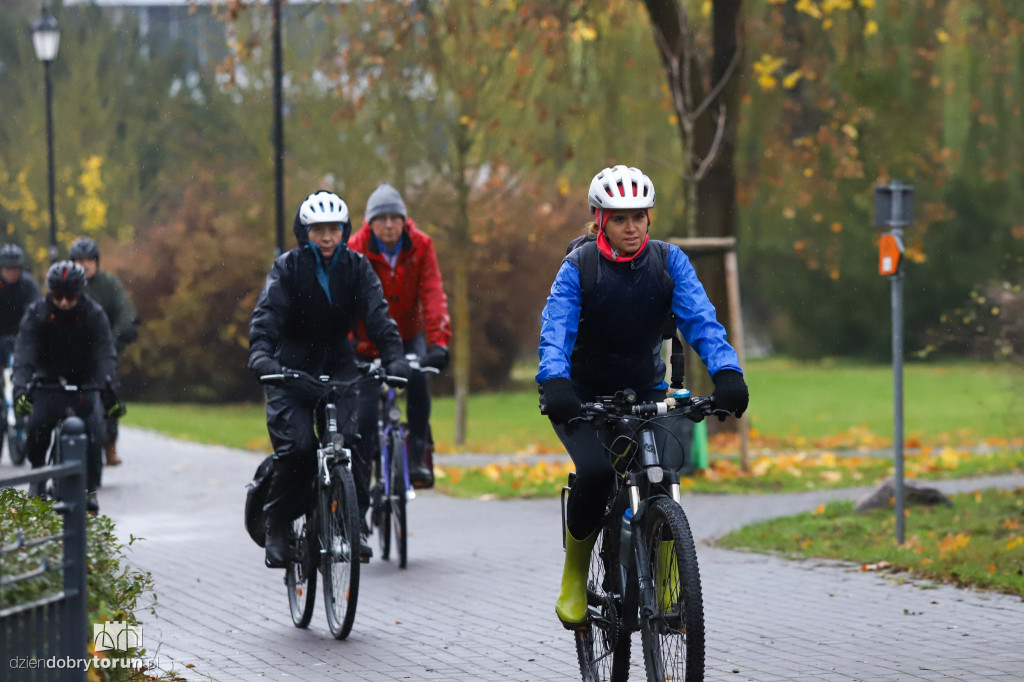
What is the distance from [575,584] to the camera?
598cm

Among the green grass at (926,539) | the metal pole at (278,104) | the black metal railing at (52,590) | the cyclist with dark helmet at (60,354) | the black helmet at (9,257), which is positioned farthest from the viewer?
the metal pole at (278,104)

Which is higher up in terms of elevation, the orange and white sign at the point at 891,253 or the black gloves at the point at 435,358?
the orange and white sign at the point at 891,253

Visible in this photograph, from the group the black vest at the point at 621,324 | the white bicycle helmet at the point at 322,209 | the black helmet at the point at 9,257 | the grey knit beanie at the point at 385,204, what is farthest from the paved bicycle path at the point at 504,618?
the black helmet at the point at 9,257

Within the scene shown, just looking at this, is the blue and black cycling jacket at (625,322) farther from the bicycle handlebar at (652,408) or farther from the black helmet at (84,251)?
the black helmet at (84,251)

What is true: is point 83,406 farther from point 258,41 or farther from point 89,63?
point 89,63

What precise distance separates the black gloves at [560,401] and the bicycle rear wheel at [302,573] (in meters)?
2.64

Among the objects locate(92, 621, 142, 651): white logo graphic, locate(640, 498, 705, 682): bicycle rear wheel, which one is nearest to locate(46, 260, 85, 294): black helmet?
locate(92, 621, 142, 651): white logo graphic

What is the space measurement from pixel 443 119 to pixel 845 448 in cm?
756

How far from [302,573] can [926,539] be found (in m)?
4.27

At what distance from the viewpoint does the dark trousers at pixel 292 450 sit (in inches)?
303

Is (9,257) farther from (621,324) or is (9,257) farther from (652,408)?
(652,408)

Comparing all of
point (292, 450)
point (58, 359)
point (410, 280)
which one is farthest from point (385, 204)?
point (58, 359)

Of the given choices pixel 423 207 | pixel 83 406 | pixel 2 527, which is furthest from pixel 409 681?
pixel 423 207

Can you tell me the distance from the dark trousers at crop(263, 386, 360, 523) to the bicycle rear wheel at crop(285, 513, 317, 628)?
0.37ft
